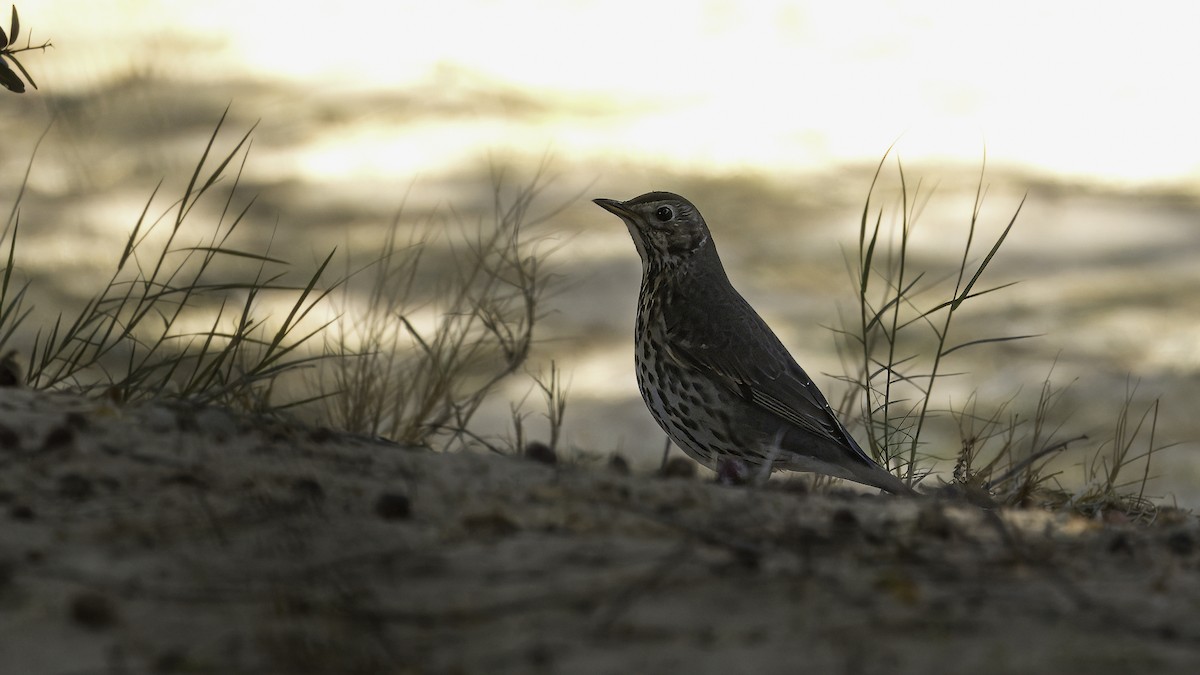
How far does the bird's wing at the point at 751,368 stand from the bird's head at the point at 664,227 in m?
0.36

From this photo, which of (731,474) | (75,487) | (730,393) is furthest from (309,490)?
(730,393)

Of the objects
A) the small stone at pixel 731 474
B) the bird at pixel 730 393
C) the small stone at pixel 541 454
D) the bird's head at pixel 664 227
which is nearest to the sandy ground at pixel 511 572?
the small stone at pixel 541 454

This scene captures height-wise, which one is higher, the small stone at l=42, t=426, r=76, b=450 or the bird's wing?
the bird's wing

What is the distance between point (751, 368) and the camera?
17.8ft

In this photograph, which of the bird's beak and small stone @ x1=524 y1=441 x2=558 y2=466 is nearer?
small stone @ x1=524 y1=441 x2=558 y2=466

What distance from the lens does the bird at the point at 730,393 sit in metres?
5.25

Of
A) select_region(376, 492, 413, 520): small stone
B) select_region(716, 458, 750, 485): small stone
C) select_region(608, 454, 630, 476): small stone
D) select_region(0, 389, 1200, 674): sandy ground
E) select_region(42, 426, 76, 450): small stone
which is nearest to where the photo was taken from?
select_region(0, 389, 1200, 674): sandy ground

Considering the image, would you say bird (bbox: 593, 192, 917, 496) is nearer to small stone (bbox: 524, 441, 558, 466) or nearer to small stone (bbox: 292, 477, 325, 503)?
small stone (bbox: 524, 441, 558, 466)

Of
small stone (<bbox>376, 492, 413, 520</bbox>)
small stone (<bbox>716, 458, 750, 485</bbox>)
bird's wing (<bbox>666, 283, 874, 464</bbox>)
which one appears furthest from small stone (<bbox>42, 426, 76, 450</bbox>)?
bird's wing (<bbox>666, 283, 874, 464</bbox>)

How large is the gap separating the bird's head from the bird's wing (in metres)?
0.36

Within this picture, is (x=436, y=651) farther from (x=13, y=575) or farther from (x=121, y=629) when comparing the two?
(x=13, y=575)

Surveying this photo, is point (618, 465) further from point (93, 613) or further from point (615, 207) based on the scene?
point (615, 207)

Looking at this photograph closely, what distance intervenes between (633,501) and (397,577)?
2.49 ft

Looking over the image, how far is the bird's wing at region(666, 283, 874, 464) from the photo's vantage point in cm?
532
